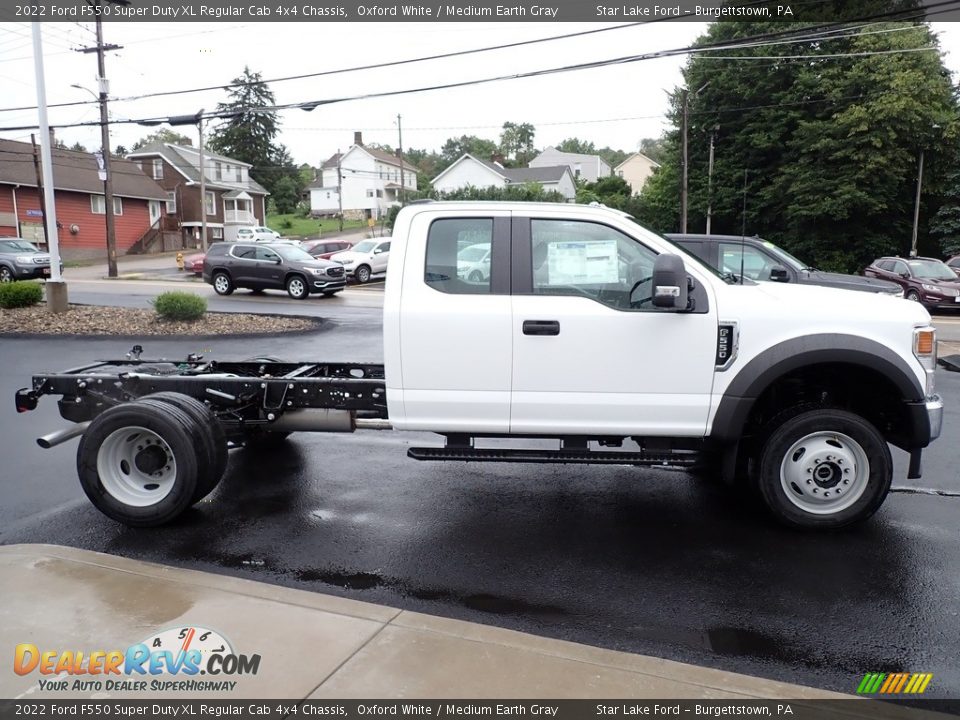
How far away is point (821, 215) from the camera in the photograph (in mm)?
35125

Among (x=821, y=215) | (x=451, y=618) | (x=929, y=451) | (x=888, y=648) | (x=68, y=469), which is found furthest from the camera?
A: (x=821, y=215)

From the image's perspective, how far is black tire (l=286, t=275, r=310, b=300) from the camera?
23266mm

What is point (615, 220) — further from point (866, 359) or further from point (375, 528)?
point (375, 528)

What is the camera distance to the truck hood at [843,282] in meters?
13.4

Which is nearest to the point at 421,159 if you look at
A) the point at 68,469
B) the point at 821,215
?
the point at 821,215

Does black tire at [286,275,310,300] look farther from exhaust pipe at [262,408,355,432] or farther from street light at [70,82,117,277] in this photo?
exhaust pipe at [262,408,355,432]

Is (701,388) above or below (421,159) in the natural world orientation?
below

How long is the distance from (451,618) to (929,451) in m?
5.62

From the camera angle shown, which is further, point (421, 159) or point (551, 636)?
point (421, 159)

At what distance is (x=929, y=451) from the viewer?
23.4 feet

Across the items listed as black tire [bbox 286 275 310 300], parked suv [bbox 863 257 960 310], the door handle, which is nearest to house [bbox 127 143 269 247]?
black tire [bbox 286 275 310 300]

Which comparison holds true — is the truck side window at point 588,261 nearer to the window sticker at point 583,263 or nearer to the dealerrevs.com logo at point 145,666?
the window sticker at point 583,263

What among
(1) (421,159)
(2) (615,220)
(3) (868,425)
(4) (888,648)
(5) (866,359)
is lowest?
(4) (888,648)

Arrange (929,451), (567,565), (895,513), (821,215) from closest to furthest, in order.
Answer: (567,565), (895,513), (929,451), (821,215)
